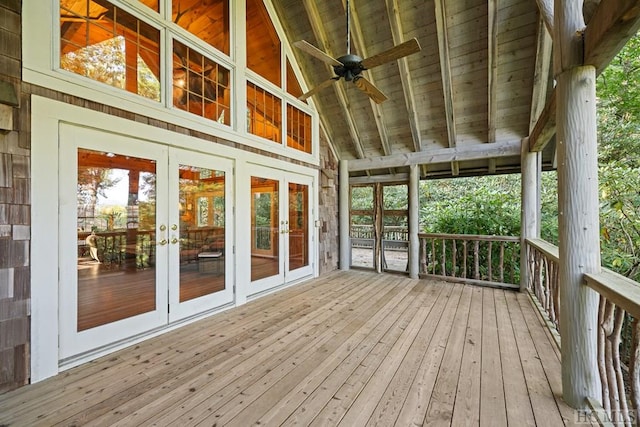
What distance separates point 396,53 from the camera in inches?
104

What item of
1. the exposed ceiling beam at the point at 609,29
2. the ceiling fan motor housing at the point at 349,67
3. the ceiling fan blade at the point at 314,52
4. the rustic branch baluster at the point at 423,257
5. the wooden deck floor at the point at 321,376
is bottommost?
the wooden deck floor at the point at 321,376

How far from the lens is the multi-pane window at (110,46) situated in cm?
257

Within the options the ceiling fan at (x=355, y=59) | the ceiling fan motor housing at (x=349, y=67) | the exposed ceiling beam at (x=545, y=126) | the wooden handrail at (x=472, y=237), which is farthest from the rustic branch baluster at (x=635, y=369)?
the wooden handrail at (x=472, y=237)

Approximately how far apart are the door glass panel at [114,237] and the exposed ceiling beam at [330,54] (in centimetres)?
331

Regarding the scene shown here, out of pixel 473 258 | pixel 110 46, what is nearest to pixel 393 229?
pixel 473 258

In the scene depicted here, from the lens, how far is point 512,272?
5016mm

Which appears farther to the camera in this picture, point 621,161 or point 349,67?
point 621,161

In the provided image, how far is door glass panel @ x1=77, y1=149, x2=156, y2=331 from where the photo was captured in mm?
2645

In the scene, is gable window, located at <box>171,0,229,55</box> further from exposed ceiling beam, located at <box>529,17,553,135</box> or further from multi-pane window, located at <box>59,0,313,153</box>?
exposed ceiling beam, located at <box>529,17,553,135</box>

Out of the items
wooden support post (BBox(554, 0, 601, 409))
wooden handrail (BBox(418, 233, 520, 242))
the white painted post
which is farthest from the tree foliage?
the white painted post

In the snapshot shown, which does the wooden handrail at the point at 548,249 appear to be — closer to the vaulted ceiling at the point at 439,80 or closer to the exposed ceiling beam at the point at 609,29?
the vaulted ceiling at the point at 439,80

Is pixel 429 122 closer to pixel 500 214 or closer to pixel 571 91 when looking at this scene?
pixel 500 214

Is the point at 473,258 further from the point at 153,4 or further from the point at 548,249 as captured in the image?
the point at 153,4

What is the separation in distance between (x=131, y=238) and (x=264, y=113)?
9.30 feet
